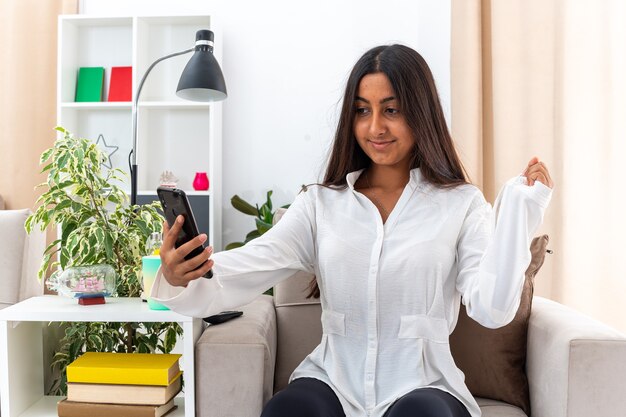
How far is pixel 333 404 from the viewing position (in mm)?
1409

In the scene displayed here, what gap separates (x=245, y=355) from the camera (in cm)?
154

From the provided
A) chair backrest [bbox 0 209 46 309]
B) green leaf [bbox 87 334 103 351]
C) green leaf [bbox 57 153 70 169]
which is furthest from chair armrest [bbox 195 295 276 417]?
chair backrest [bbox 0 209 46 309]

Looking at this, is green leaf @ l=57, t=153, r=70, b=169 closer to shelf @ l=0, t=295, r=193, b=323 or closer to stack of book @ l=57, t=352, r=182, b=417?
shelf @ l=0, t=295, r=193, b=323

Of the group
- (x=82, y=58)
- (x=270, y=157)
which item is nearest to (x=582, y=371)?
(x=270, y=157)

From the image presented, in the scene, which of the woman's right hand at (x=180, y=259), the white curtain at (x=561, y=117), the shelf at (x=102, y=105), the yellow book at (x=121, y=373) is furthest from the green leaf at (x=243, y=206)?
the woman's right hand at (x=180, y=259)

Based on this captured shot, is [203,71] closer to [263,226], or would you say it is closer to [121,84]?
[263,226]

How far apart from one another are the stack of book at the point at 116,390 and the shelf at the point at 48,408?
8 centimetres

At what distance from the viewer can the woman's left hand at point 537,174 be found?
1.24m

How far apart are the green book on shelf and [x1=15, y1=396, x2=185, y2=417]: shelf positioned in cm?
180

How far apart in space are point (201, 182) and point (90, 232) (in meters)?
1.42

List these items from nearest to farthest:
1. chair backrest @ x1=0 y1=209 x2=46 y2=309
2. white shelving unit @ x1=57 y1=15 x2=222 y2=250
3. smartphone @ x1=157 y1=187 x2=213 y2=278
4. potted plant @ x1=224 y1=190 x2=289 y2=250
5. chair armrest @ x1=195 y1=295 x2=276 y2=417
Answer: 1. smartphone @ x1=157 y1=187 x2=213 y2=278
2. chair armrest @ x1=195 y1=295 x2=276 y2=417
3. chair backrest @ x1=0 y1=209 x2=46 y2=309
4. potted plant @ x1=224 y1=190 x2=289 y2=250
5. white shelving unit @ x1=57 y1=15 x2=222 y2=250

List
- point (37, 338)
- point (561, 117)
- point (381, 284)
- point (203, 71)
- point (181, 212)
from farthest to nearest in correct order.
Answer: point (561, 117)
point (203, 71)
point (37, 338)
point (381, 284)
point (181, 212)

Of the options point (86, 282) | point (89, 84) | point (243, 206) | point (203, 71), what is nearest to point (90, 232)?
point (86, 282)

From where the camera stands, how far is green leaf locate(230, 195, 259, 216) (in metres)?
3.16
